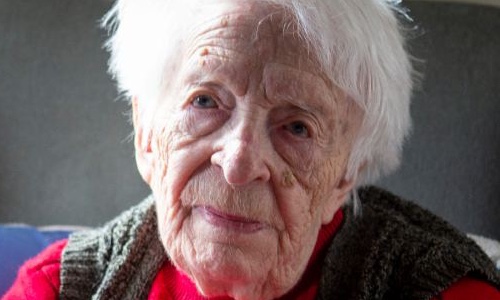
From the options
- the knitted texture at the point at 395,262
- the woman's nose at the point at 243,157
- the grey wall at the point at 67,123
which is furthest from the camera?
the grey wall at the point at 67,123

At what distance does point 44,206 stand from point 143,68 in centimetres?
110

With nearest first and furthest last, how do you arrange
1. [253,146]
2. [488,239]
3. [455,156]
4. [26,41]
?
[253,146], [488,239], [455,156], [26,41]

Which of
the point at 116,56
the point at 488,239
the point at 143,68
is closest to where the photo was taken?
the point at 143,68

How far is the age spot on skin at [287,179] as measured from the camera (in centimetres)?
116

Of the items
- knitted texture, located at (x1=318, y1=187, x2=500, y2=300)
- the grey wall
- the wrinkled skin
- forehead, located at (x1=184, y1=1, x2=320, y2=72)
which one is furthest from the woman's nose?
the grey wall

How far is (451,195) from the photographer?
1.86 metres

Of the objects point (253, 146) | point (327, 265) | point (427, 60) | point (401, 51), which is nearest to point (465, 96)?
point (427, 60)

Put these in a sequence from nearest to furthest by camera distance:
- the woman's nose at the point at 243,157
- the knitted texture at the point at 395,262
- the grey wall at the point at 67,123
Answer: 1. the woman's nose at the point at 243,157
2. the knitted texture at the point at 395,262
3. the grey wall at the point at 67,123

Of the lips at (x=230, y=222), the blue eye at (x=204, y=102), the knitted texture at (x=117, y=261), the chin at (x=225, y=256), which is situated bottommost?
the knitted texture at (x=117, y=261)

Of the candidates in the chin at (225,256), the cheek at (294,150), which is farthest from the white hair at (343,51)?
the chin at (225,256)

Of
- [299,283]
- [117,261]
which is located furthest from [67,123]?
[299,283]

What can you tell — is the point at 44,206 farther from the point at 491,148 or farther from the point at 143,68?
the point at 491,148

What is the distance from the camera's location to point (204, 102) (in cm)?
118

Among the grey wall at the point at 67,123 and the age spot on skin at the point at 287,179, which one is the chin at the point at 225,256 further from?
the grey wall at the point at 67,123
